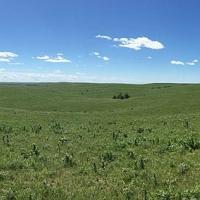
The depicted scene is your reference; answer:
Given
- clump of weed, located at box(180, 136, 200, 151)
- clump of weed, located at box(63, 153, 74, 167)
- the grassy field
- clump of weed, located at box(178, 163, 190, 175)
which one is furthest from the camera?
clump of weed, located at box(180, 136, 200, 151)

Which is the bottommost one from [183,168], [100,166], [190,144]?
[100,166]

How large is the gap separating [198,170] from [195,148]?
4899 mm

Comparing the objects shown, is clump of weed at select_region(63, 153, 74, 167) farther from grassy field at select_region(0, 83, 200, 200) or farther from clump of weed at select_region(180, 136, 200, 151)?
clump of weed at select_region(180, 136, 200, 151)

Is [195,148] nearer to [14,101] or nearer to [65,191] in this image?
[65,191]

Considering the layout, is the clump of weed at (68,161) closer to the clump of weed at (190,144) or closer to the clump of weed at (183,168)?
the clump of weed at (183,168)

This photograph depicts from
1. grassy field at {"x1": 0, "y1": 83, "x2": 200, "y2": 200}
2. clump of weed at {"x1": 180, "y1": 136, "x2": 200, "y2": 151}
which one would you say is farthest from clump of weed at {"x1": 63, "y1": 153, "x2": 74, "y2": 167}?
clump of weed at {"x1": 180, "y1": 136, "x2": 200, "y2": 151}

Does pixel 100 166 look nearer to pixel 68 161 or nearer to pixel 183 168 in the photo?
pixel 68 161

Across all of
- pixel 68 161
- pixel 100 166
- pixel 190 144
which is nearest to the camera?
pixel 100 166

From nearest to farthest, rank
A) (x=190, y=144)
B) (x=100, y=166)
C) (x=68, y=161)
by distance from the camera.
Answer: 1. (x=100, y=166)
2. (x=68, y=161)
3. (x=190, y=144)

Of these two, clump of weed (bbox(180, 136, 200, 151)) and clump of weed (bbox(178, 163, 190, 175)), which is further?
clump of weed (bbox(180, 136, 200, 151))

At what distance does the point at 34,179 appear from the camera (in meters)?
15.3

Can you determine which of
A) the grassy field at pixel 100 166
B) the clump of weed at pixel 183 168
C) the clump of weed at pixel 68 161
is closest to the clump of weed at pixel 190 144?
the grassy field at pixel 100 166

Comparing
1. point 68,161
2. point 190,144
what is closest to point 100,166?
Result: point 68,161

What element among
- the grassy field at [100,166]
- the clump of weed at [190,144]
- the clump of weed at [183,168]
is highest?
the clump of weed at [190,144]
